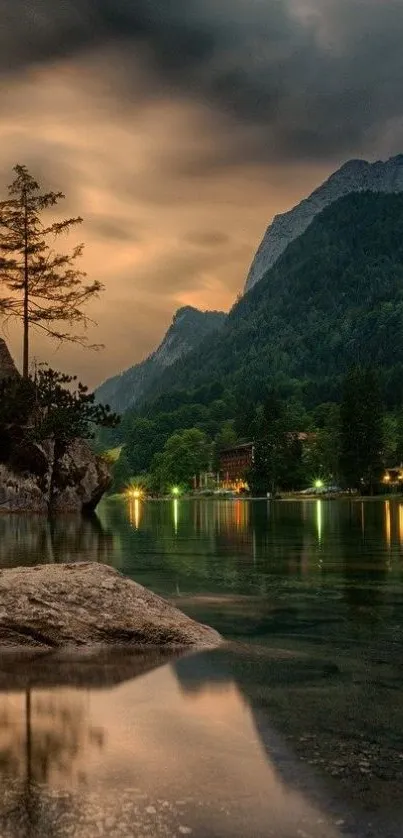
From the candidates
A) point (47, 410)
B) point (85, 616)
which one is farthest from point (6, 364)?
point (85, 616)

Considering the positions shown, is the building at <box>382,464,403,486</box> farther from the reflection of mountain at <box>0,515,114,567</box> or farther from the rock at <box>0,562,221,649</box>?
the rock at <box>0,562,221,649</box>

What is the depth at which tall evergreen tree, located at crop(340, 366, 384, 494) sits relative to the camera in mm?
139000

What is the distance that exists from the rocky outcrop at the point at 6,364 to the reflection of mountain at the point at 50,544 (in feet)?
74.1

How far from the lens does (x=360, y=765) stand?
612cm

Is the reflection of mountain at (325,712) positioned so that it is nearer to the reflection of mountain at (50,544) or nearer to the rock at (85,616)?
the rock at (85,616)

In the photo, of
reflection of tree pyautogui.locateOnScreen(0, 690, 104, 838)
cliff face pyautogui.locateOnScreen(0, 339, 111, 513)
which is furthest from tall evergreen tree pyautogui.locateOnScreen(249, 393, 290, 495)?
reflection of tree pyautogui.locateOnScreen(0, 690, 104, 838)

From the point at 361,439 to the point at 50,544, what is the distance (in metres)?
117

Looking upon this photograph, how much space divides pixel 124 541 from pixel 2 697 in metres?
23.9

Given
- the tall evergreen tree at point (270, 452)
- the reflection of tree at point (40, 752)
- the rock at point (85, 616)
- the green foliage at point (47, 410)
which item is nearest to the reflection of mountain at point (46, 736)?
the reflection of tree at point (40, 752)

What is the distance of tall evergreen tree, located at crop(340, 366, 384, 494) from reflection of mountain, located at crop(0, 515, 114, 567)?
340 ft

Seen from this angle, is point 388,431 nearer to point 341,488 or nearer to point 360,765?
point 341,488

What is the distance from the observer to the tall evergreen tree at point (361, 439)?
139000mm

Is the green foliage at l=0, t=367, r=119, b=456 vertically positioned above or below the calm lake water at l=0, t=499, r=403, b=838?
above

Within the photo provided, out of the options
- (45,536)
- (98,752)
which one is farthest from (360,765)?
(45,536)
